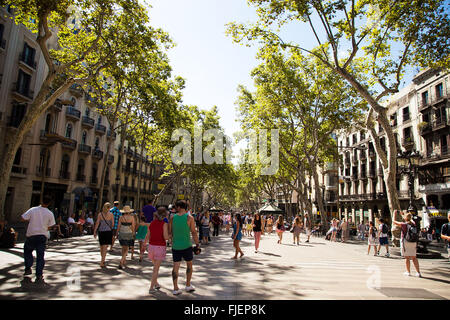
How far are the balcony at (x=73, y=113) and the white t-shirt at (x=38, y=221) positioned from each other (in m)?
25.8

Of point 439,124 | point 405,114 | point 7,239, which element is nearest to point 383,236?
point 7,239

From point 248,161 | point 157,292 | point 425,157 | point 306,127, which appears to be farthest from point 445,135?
point 157,292

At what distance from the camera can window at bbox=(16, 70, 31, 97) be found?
2253 cm

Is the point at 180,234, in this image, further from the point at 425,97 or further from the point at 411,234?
the point at 425,97

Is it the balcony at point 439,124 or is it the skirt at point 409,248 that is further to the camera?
the balcony at point 439,124

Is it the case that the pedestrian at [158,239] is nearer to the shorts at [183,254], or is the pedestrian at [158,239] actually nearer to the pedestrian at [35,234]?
the shorts at [183,254]

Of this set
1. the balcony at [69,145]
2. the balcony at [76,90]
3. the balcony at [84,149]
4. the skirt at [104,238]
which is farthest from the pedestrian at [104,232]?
the balcony at [84,149]

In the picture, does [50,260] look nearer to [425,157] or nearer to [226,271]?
[226,271]

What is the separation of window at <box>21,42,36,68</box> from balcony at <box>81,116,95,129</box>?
25.8 ft

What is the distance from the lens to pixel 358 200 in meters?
39.6

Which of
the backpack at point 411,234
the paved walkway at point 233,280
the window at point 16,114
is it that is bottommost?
the paved walkway at point 233,280

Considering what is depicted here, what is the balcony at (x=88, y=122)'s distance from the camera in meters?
31.0

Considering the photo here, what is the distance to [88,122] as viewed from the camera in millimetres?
31500
